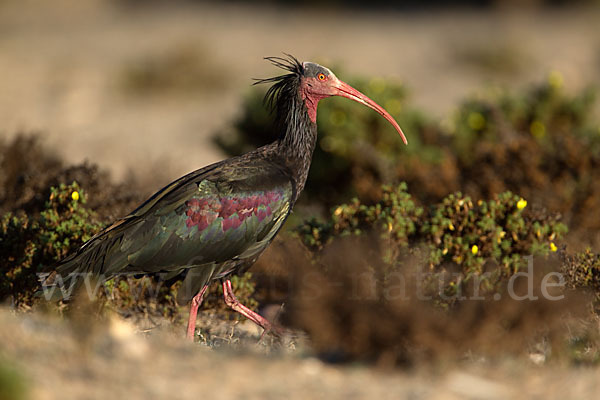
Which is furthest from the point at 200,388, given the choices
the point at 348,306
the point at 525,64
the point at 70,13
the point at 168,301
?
Result: the point at 70,13

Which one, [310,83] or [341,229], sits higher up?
[310,83]

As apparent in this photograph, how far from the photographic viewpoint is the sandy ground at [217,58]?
15.8 meters

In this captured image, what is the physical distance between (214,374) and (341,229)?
108 inches

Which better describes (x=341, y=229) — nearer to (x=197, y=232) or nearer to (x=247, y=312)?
(x=247, y=312)

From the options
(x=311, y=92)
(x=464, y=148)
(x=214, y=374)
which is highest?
(x=311, y=92)

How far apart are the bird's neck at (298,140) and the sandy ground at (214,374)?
193 cm

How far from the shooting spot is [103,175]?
24.6 ft

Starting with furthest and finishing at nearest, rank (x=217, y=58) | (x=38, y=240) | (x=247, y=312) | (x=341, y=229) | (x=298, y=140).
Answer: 1. (x=217, y=58)
2. (x=341, y=229)
3. (x=38, y=240)
4. (x=298, y=140)
5. (x=247, y=312)

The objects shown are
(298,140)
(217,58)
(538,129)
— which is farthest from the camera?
(217,58)

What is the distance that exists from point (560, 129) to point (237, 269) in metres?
6.05

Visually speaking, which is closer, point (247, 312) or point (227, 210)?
point (227, 210)

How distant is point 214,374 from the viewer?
3848 mm

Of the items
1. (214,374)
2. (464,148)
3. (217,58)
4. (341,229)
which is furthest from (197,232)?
(217,58)

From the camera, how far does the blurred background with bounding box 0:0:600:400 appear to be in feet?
13.0
